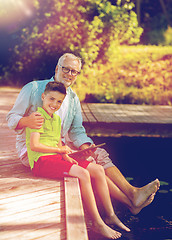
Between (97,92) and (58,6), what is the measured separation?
280 centimetres

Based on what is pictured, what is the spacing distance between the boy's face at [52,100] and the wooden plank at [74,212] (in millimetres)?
667

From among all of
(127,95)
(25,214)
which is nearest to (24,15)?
(127,95)

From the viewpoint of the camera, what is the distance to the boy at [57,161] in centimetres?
312

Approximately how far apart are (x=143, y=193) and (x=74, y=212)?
4.72 feet

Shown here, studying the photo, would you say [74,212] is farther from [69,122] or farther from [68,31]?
[68,31]

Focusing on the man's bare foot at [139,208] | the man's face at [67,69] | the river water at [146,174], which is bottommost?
the river water at [146,174]

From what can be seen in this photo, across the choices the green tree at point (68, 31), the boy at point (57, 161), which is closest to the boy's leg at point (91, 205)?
the boy at point (57, 161)

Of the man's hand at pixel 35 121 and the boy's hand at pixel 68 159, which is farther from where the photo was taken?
the boy's hand at pixel 68 159

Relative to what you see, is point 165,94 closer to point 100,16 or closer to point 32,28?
point 100,16

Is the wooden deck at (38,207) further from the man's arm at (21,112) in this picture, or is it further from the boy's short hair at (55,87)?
the boy's short hair at (55,87)

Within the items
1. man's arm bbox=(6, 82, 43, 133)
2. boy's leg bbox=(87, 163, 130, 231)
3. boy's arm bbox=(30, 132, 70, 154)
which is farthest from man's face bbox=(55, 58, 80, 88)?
boy's leg bbox=(87, 163, 130, 231)

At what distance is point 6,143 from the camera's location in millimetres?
4941

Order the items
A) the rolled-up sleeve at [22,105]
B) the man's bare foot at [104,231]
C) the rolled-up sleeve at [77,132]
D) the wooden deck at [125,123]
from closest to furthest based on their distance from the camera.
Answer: the man's bare foot at [104,231]
the rolled-up sleeve at [22,105]
the rolled-up sleeve at [77,132]
the wooden deck at [125,123]

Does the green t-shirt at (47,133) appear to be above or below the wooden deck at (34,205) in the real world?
above
